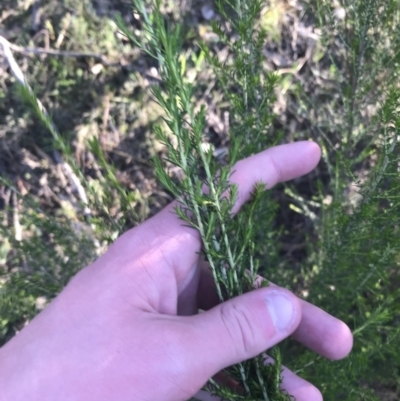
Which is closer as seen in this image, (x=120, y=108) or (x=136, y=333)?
(x=136, y=333)

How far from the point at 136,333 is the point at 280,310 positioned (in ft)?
1.51

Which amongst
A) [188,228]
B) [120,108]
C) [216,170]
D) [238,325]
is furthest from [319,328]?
[120,108]

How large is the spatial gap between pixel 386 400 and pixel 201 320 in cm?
158

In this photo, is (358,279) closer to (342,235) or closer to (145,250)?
(342,235)

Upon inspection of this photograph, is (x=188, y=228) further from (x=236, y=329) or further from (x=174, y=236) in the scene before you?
(x=236, y=329)

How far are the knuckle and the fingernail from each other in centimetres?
9

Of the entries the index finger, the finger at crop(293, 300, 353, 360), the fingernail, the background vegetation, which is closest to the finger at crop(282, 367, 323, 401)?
the finger at crop(293, 300, 353, 360)

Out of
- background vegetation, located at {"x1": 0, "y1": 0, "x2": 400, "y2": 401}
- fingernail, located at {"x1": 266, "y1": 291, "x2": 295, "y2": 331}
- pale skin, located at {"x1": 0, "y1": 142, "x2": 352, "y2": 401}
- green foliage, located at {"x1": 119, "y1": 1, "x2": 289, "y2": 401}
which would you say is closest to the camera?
green foliage, located at {"x1": 119, "y1": 1, "x2": 289, "y2": 401}

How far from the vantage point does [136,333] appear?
130cm

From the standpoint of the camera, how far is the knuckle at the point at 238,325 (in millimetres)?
1318

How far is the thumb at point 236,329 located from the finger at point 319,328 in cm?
35

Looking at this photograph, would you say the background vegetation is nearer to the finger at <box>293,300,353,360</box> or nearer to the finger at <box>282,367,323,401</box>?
the finger at <box>293,300,353,360</box>

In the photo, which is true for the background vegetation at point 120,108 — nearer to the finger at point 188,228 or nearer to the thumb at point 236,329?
the finger at point 188,228

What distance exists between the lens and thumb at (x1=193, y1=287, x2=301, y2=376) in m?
1.32
